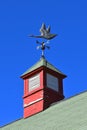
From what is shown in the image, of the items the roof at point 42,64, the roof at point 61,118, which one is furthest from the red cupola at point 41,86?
the roof at point 61,118

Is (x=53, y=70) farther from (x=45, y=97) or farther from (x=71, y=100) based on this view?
(x=71, y=100)

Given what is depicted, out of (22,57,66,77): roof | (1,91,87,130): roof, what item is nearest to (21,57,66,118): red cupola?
(22,57,66,77): roof

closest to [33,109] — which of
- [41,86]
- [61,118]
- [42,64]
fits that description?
[41,86]

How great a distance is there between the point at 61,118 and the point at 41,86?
6.35 metres

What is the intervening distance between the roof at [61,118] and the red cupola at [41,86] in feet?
4.12

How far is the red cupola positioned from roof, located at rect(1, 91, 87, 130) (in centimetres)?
125

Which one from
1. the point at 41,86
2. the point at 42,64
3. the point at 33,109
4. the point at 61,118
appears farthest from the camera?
the point at 42,64

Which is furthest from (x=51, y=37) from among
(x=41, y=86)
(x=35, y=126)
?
(x=35, y=126)

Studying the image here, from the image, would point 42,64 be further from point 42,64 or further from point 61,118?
point 61,118

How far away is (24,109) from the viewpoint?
28.1 meters

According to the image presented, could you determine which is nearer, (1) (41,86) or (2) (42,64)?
(1) (41,86)

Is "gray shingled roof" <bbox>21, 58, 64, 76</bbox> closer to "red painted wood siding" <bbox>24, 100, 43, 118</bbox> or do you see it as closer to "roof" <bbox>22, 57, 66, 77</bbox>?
"roof" <bbox>22, 57, 66, 77</bbox>

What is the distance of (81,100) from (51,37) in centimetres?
735

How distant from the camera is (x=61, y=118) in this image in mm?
21688
